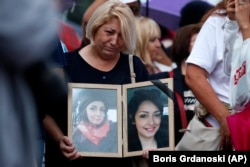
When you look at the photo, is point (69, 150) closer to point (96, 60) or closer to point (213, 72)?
point (96, 60)

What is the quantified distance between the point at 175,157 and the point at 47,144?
1045 millimetres

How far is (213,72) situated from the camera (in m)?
6.11

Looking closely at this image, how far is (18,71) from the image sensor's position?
2570 mm

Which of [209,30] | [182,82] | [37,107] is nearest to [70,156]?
[209,30]

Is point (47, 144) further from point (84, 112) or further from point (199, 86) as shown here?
point (199, 86)

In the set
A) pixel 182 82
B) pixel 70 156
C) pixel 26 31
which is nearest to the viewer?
pixel 26 31

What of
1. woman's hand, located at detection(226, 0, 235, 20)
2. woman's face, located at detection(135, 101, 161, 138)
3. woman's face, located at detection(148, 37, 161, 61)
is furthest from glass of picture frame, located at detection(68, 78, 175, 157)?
woman's face, located at detection(148, 37, 161, 61)

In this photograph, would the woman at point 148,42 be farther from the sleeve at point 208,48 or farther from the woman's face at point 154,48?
the sleeve at point 208,48

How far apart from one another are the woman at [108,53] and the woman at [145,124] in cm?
14

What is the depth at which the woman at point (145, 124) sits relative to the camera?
20.1 feet

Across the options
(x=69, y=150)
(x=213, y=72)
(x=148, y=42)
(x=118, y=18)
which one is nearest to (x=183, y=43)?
(x=148, y=42)

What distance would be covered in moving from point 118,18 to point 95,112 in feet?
2.22

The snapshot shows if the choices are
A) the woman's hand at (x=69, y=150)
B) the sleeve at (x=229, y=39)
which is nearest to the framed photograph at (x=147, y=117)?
the woman's hand at (x=69, y=150)

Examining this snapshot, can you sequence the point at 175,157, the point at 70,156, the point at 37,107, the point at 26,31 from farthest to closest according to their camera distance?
1. the point at 70,156
2. the point at 175,157
3. the point at 37,107
4. the point at 26,31
